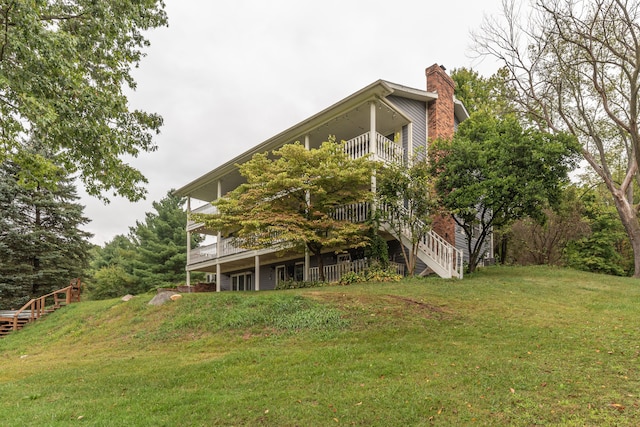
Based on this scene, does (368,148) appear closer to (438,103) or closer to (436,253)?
(436,253)

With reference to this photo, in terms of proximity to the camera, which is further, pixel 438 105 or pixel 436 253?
pixel 438 105

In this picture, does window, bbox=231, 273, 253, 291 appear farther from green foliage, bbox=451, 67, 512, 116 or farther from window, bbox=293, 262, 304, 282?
green foliage, bbox=451, 67, 512, 116

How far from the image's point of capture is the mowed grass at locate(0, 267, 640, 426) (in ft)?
15.1

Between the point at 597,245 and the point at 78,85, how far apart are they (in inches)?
849

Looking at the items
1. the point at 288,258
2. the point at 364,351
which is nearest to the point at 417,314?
the point at 364,351

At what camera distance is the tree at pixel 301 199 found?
13008mm

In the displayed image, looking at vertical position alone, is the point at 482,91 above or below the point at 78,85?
above

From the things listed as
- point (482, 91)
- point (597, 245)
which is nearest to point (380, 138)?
point (597, 245)

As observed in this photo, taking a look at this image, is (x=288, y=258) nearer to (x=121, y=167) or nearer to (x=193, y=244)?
(x=121, y=167)

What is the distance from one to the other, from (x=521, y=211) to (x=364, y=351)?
900 cm

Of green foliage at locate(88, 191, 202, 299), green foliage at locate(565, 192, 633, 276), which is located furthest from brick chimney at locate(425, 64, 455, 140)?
green foliage at locate(88, 191, 202, 299)

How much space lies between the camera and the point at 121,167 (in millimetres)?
9555

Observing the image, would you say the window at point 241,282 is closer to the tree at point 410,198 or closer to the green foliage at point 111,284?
the tree at point 410,198

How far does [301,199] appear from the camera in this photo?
1404cm
